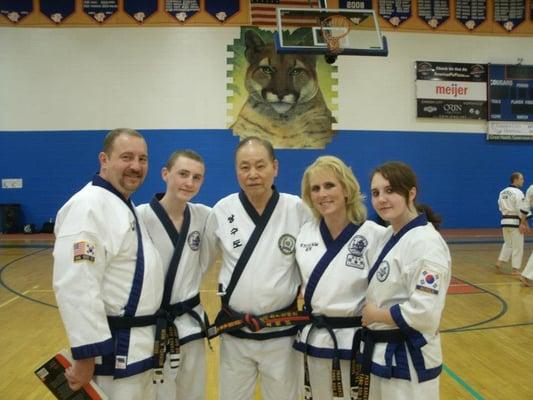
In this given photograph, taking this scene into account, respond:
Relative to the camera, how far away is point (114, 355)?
219 centimetres

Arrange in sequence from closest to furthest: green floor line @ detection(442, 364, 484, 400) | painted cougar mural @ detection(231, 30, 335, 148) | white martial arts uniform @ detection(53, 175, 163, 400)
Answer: white martial arts uniform @ detection(53, 175, 163, 400), green floor line @ detection(442, 364, 484, 400), painted cougar mural @ detection(231, 30, 335, 148)

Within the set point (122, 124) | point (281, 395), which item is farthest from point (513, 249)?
point (122, 124)

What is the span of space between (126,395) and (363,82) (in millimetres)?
11712

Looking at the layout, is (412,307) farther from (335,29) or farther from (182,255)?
(335,29)

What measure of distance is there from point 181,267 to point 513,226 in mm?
7959

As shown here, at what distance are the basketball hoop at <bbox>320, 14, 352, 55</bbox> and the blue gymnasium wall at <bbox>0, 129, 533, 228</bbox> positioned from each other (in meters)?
3.95

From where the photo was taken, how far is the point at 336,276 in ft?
8.04

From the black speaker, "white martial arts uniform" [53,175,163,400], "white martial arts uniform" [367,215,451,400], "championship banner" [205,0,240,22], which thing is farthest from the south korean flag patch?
the black speaker

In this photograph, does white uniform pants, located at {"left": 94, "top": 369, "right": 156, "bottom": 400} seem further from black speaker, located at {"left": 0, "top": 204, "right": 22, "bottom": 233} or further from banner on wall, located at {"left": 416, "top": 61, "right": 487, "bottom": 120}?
banner on wall, located at {"left": 416, "top": 61, "right": 487, "bottom": 120}

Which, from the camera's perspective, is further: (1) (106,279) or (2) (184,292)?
(2) (184,292)

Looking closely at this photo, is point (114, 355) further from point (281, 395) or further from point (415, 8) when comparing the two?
point (415, 8)

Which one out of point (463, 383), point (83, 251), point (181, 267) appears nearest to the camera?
point (83, 251)

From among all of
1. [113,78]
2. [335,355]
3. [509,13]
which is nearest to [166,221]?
[335,355]

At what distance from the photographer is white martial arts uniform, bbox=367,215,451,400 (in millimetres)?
2141
